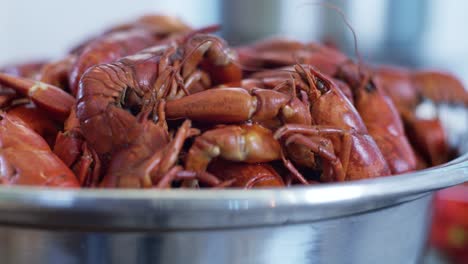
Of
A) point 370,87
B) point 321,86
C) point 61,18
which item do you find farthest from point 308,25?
point 321,86

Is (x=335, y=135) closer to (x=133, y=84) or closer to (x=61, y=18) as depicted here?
(x=133, y=84)

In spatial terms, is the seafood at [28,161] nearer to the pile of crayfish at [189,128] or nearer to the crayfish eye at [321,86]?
the pile of crayfish at [189,128]

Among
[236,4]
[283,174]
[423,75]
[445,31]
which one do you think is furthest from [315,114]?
[445,31]

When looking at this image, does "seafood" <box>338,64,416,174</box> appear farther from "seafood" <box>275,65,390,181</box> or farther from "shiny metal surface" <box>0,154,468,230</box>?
"shiny metal surface" <box>0,154,468,230</box>

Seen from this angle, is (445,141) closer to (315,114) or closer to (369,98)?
(369,98)

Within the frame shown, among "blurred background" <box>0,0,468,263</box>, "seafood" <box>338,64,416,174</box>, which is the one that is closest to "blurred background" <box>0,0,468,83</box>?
"blurred background" <box>0,0,468,263</box>

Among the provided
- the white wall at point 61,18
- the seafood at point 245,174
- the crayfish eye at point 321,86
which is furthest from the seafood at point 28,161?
the white wall at point 61,18

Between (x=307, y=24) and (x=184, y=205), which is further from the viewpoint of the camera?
(x=307, y=24)
